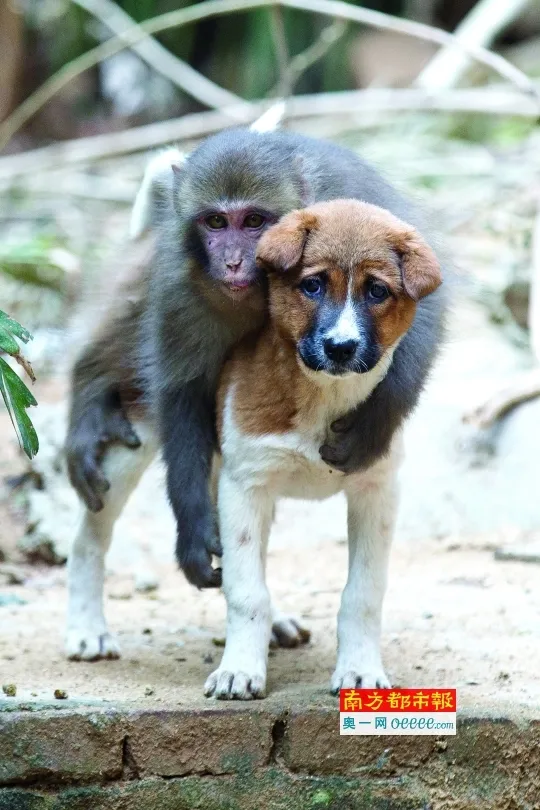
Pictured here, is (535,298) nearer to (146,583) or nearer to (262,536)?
(146,583)

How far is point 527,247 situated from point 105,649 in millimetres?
5210

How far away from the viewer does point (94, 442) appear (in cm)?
488

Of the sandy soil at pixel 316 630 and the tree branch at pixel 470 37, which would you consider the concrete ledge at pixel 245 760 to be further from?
the tree branch at pixel 470 37

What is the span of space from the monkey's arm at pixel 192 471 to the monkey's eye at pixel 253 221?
22.8 inches

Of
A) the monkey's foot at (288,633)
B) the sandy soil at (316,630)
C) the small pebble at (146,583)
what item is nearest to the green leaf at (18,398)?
the sandy soil at (316,630)

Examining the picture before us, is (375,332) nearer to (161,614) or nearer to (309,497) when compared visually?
(309,497)

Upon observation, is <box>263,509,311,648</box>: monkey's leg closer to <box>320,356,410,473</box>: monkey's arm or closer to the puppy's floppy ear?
<box>320,356,410,473</box>: monkey's arm

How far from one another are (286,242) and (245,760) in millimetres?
1600

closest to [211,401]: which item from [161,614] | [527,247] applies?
[161,614]

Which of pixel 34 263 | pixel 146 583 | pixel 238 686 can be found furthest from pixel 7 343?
pixel 34 263

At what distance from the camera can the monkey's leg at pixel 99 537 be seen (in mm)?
4793

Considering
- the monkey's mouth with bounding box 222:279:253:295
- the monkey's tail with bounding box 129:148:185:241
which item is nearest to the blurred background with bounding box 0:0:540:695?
the monkey's tail with bounding box 129:148:185:241

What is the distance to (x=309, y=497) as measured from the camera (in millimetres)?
4145

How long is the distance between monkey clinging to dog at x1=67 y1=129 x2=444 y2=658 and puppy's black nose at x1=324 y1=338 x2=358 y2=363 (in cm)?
49
